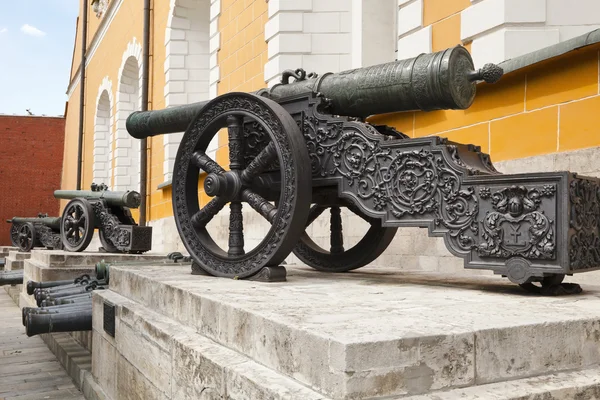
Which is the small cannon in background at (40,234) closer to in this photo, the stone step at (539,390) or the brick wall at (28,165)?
the stone step at (539,390)

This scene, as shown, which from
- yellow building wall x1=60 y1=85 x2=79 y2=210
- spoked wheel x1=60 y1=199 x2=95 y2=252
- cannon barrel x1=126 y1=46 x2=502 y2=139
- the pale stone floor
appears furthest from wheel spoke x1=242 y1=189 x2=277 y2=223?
yellow building wall x1=60 y1=85 x2=79 y2=210

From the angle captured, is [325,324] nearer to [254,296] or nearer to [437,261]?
[254,296]

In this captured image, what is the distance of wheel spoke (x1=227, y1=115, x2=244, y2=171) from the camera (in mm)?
A: 3217

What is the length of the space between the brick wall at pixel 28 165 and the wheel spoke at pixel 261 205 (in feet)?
69.5

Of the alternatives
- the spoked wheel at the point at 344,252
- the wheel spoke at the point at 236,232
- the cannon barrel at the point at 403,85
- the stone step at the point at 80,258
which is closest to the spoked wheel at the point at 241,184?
the wheel spoke at the point at 236,232

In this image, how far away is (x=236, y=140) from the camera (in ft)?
10.6

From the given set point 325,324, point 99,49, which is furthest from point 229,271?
point 99,49

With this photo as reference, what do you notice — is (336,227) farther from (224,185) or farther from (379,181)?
(379,181)

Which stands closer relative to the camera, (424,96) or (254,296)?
(254,296)

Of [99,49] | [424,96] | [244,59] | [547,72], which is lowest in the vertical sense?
[424,96]

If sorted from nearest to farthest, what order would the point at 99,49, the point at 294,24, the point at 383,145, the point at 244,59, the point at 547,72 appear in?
1. the point at 383,145
2. the point at 547,72
3. the point at 294,24
4. the point at 244,59
5. the point at 99,49

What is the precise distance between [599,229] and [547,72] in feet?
5.34

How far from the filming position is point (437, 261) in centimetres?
440

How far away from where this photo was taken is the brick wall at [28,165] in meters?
23.8
